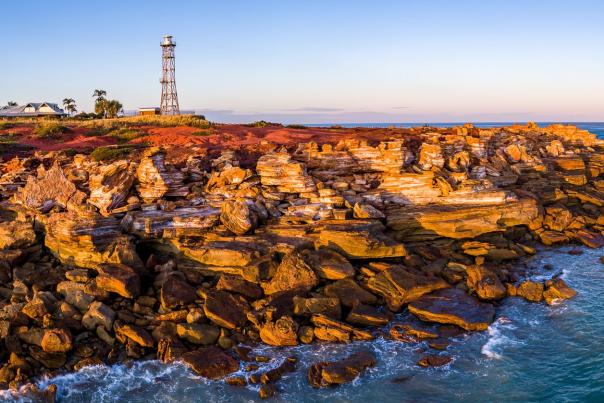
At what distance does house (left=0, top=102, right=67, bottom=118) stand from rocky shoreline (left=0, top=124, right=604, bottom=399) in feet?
166

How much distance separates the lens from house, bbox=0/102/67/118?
78875 mm

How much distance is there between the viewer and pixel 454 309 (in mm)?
22375

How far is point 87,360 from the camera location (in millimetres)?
19250

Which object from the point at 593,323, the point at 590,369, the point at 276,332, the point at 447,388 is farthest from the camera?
the point at 593,323

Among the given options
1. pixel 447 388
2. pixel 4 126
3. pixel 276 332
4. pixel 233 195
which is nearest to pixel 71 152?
pixel 233 195

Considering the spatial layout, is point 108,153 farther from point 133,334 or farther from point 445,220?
point 445,220

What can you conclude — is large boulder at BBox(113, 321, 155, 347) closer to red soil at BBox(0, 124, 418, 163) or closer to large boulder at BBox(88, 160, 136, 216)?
A: large boulder at BBox(88, 160, 136, 216)

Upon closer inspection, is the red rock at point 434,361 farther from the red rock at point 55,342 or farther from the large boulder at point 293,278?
the red rock at point 55,342

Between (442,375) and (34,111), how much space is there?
3321 inches

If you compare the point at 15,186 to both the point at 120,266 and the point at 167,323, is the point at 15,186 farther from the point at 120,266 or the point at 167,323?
the point at 167,323

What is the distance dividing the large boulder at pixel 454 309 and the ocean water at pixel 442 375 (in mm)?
577

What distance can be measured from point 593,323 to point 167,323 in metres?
19.9

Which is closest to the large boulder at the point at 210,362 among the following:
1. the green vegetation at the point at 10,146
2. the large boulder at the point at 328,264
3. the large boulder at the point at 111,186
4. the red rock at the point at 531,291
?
the large boulder at the point at 328,264

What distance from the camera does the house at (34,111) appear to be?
259ft
